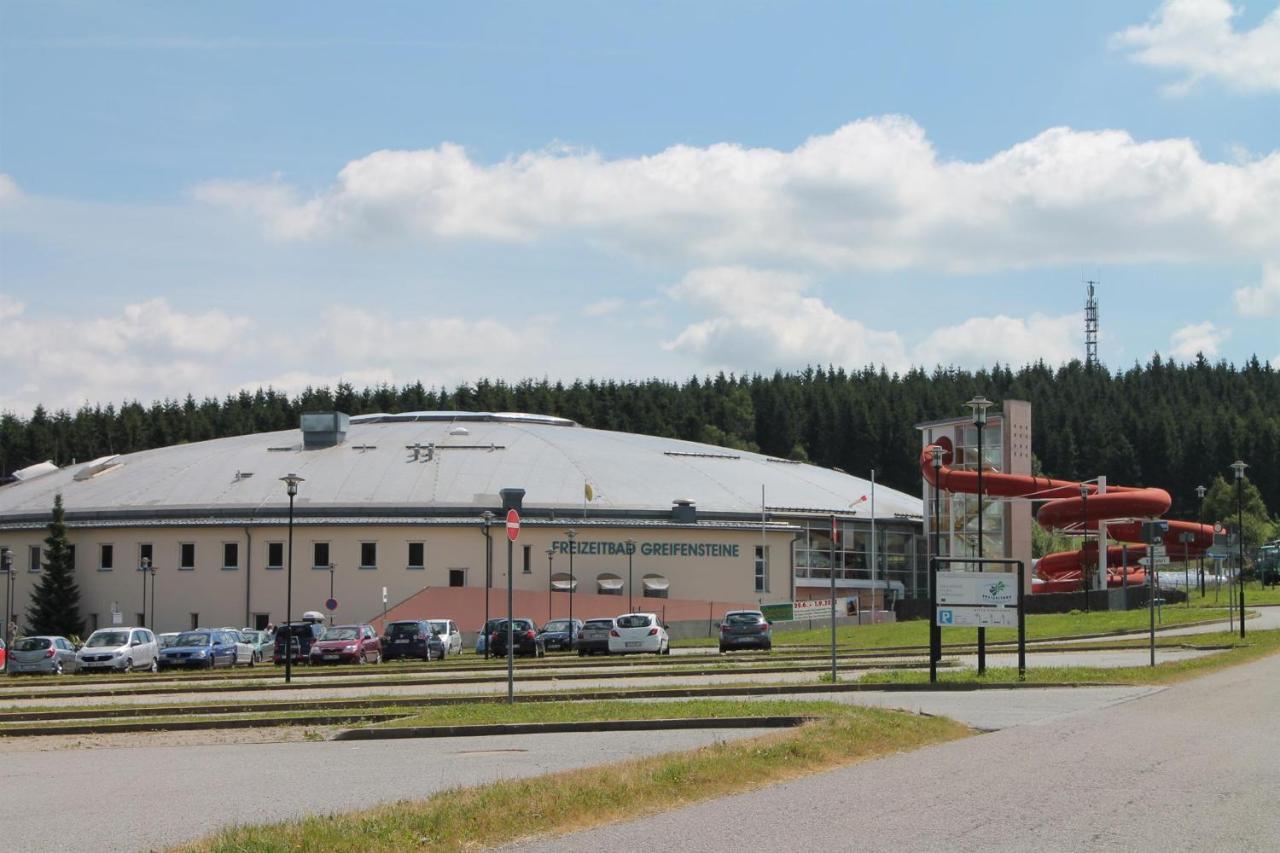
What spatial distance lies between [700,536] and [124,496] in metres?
34.2

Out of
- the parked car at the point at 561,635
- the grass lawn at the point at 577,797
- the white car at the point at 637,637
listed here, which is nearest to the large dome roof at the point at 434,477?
the parked car at the point at 561,635

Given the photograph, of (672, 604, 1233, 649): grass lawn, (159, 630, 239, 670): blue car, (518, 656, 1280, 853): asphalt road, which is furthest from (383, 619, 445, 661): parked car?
(518, 656, 1280, 853): asphalt road

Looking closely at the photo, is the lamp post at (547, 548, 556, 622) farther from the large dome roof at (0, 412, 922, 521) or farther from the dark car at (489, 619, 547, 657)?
the dark car at (489, 619, 547, 657)

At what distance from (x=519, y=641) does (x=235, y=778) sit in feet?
119

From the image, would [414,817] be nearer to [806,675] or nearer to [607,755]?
[607,755]

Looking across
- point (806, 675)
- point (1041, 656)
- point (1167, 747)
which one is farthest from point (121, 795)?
point (1041, 656)

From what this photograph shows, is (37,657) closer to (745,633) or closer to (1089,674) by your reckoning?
(745,633)

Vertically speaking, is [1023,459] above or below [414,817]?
above

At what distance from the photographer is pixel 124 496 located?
86750 millimetres

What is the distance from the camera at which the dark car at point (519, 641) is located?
2090 inches

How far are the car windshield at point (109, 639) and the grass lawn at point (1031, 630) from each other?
22.9 meters

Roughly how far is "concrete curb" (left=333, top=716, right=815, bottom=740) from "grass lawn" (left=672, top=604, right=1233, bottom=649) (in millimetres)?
25631

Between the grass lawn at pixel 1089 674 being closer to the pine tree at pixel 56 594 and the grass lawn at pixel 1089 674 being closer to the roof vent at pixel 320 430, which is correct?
the pine tree at pixel 56 594

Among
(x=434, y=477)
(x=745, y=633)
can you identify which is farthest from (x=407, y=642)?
(x=434, y=477)
